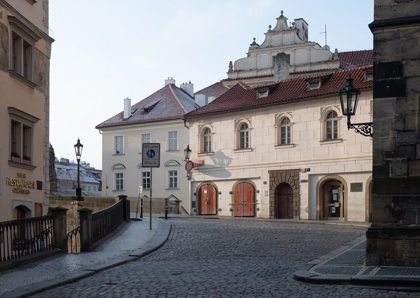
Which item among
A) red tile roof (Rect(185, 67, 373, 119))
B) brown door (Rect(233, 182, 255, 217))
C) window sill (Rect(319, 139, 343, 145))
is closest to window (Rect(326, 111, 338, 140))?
window sill (Rect(319, 139, 343, 145))

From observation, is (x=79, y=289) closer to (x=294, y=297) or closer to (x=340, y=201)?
(x=294, y=297)

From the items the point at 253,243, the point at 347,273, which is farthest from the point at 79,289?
the point at 253,243

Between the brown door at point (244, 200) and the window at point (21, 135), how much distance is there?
74.0 feet

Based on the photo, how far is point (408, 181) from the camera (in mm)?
12211

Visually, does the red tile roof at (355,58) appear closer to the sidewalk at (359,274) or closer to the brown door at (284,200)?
the brown door at (284,200)

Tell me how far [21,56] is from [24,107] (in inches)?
66.2

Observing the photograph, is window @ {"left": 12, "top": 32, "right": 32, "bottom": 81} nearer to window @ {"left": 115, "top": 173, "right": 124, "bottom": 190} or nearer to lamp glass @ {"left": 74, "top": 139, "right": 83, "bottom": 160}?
lamp glass @ {"left": 74, "top": 139, "right": 83, "bottom": 160}

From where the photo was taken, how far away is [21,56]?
2177 centimetres

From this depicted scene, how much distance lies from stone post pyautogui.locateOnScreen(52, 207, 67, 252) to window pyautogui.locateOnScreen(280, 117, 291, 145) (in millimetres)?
26501

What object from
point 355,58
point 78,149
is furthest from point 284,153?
point 355,58

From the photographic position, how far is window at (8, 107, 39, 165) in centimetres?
2111

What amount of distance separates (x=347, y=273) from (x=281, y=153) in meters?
30.5

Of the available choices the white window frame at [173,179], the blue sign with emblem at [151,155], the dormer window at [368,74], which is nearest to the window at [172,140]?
the white window frame at [173,179]

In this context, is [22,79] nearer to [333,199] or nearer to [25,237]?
[25,237]
